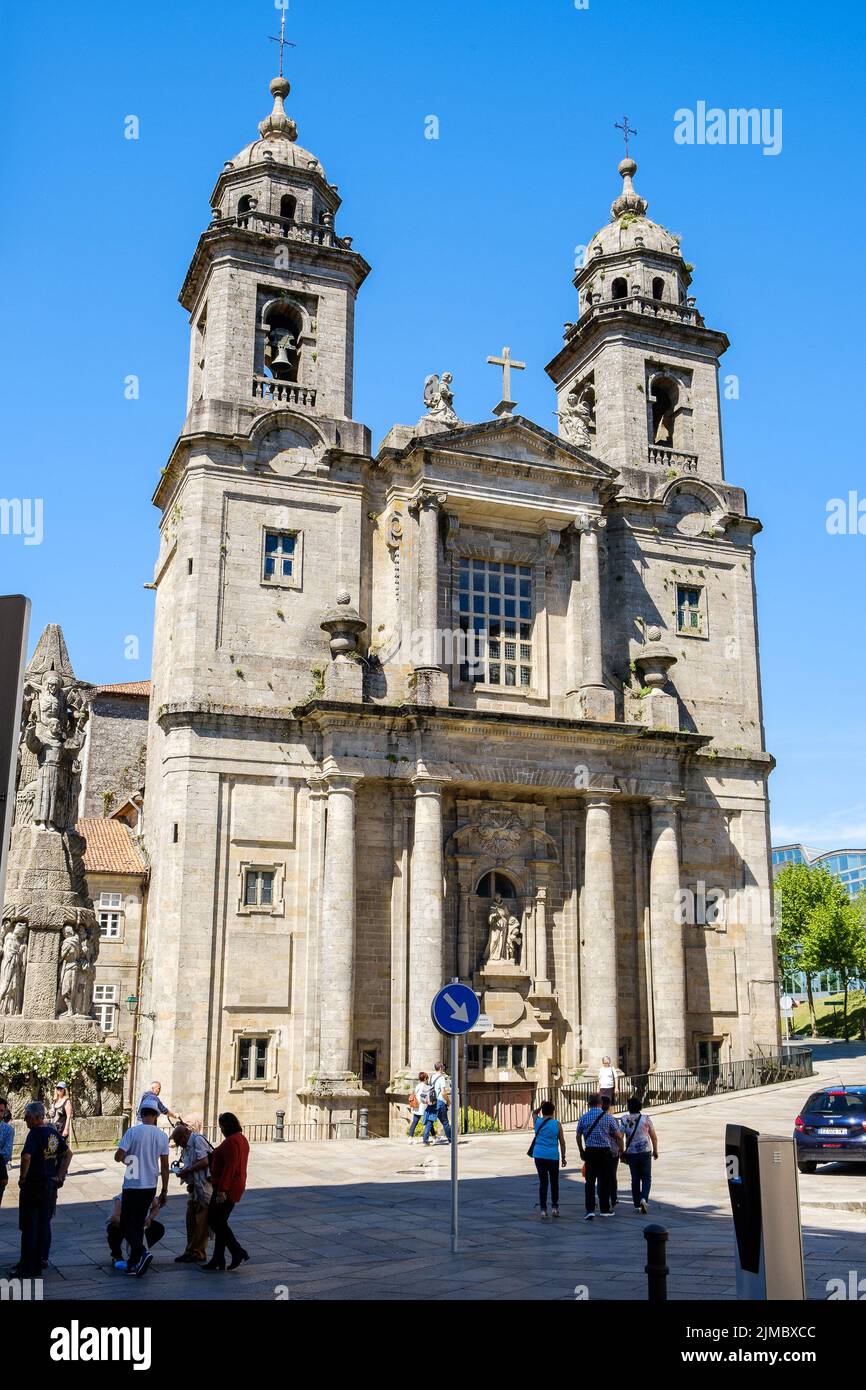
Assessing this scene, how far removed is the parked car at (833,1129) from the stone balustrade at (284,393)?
2270cm

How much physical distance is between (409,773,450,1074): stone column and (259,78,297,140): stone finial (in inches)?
839

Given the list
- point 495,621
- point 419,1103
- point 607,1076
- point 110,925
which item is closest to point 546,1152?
point 419,1103

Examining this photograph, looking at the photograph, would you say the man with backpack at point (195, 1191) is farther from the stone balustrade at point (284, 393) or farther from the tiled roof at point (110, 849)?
the stone balustrade at point (284, 393)

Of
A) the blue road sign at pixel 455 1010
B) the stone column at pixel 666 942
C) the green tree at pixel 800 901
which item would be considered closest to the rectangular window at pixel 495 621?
the stone column at pixel 666 942

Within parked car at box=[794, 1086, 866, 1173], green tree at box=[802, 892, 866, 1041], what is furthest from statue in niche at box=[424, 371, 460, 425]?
green tree at box=[802, 892, 866, 1041]

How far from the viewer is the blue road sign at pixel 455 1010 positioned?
1354cm

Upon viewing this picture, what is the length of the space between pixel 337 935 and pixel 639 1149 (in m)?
14.1

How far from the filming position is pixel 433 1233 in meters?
15.2

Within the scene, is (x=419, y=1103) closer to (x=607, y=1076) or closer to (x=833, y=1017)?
(x=607, y=1076)

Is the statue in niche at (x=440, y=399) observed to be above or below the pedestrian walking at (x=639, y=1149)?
above

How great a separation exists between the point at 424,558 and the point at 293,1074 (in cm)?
1327
